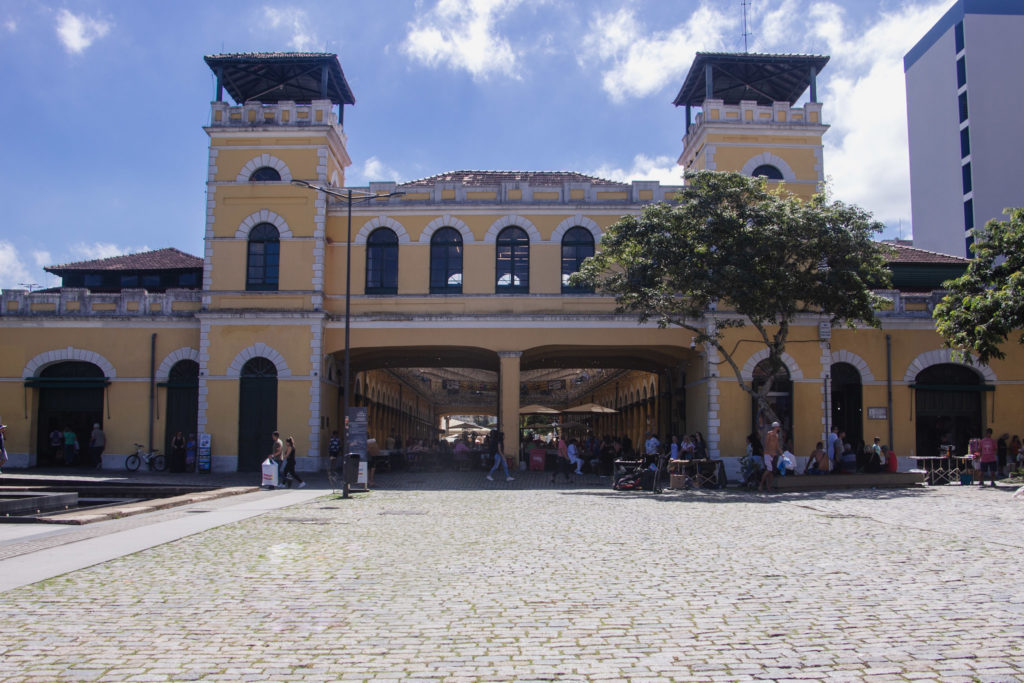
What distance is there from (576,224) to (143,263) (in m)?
16.9

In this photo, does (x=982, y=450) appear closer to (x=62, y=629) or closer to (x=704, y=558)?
(x=704, y=558)

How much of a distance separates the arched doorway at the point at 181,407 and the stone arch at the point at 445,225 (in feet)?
28.2

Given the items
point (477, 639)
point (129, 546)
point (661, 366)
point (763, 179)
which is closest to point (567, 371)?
point (661, 366)

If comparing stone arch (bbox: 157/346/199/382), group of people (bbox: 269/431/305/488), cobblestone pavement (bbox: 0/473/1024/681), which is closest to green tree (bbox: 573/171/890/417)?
cobblestone pavement (bbox: 0/473/1024/681)

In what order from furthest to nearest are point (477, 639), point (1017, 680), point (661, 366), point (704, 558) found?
Result: point (661, 366), point (704, 558), point (477, 639), point (1017, 680)

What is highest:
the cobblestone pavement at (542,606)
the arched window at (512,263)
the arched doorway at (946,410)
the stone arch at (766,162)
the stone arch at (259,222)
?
the stone arch at (766,162)

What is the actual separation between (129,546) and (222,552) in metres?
1.38

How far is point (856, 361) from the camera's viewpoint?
27844 millimetres

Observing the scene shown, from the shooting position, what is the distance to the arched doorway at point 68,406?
2834 centimetres

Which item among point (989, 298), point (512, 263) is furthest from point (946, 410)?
point (512, 263)

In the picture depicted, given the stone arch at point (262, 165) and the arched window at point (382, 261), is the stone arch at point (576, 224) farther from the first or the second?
the stone arch at point (262, 165)

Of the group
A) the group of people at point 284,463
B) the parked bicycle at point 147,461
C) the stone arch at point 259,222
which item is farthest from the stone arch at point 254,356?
the group of people at point 284,463

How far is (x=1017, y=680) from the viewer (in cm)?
523

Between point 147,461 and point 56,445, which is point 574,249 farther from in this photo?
point 56,445
